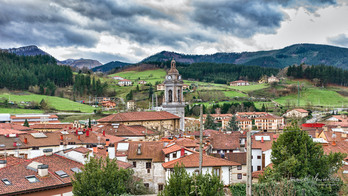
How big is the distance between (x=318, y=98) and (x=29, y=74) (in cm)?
12005

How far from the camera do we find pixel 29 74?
146 metres

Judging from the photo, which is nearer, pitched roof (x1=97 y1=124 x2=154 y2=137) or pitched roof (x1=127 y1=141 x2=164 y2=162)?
pitched roof (x1=127 y1=141 x2=164 y2=162)

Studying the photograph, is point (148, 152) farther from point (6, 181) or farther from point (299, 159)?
point (6, 181)

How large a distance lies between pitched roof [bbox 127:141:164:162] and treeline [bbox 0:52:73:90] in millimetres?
118102

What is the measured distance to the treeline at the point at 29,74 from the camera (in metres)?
137

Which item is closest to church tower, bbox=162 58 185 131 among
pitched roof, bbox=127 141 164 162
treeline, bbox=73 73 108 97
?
pitched roof, bbox=127 141 164 162

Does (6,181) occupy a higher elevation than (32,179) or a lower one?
higher

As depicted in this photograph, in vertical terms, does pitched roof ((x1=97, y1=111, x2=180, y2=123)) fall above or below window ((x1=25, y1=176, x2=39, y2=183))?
above

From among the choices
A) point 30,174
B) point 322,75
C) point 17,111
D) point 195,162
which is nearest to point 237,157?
point 195,162

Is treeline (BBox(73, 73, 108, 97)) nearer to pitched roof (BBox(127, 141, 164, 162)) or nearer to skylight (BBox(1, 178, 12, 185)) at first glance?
pitched roof (BBox(127, 141, 164, 162))

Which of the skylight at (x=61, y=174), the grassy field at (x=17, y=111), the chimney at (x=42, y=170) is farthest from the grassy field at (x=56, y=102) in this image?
the chimney at (x=42, y=170)

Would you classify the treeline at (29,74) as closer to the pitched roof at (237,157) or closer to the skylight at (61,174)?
the pitched roof at (237,157)

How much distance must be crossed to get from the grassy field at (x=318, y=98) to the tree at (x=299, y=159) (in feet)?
343

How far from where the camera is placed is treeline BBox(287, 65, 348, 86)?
Result: 6152 inches
